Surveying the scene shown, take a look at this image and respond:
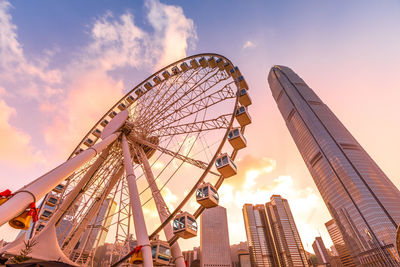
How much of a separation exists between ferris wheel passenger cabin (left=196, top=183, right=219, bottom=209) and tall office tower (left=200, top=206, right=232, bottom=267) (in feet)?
472

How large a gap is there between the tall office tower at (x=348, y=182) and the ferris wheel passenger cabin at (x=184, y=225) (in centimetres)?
10331

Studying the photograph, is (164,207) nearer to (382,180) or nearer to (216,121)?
(216,121)

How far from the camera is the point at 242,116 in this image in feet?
52.9

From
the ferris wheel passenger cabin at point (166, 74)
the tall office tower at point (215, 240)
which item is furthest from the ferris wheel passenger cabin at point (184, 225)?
the tall office tower at point (215, 240)

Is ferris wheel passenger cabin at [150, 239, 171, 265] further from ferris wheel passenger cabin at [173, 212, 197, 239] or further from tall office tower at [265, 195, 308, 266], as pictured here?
tall office tower at [265, 195, 308, 266]

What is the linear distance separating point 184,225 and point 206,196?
2105mm

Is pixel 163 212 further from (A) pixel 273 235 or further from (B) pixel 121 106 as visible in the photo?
(A) pixel 273 235

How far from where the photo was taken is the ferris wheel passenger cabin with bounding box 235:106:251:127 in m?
16.0

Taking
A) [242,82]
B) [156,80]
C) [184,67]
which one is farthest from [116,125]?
[242,82]

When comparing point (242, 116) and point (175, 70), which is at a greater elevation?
point (175, 70)

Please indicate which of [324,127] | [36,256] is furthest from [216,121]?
[324,127]

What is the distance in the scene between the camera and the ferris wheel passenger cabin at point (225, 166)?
13.6m

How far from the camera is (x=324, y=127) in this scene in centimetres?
11206

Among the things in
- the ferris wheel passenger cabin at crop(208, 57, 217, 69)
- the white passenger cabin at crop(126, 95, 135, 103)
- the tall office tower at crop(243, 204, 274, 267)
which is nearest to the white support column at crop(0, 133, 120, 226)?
the white passenger cabin at crop(126, 95, 135, 103)
